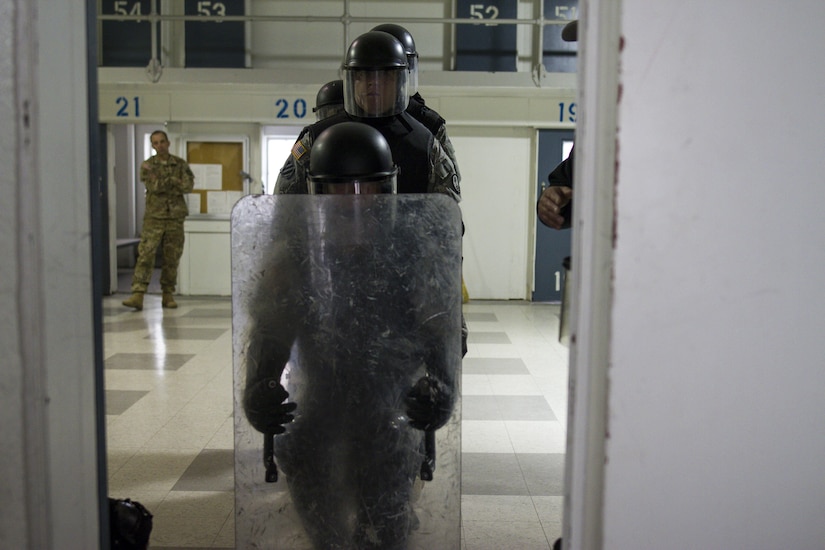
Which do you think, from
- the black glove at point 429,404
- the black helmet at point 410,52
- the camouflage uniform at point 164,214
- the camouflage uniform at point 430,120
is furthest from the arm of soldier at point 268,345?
the camouflage uniform at point 164,214

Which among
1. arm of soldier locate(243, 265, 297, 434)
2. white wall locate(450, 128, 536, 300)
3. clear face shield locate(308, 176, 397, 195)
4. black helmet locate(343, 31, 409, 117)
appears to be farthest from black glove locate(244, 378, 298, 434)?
white wall locate(450, 128, 536, 300)

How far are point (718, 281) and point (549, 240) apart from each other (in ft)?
21.2

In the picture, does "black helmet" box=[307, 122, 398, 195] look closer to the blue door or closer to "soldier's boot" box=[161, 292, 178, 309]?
"soldier's boot" box=[161, 292, 178, 309]

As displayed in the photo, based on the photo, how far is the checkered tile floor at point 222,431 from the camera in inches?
90.8

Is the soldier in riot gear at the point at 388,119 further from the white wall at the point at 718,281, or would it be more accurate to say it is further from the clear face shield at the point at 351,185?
the white wall at the point at 718,281

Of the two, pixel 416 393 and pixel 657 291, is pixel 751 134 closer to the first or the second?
pixel 657 291

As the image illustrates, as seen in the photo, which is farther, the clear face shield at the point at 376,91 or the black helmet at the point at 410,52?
the black helmet at the point at 410,52

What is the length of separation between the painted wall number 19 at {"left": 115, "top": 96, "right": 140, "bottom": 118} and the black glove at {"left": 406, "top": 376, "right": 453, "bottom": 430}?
6458 millimetres

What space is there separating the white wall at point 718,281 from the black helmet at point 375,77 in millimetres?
1545

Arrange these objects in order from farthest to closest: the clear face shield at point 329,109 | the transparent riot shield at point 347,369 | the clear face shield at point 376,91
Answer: the clear face shield at point 329,109 → the clear face shield at point 376,91 → the transparent riot shield at point 347,369

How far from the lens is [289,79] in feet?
22.1

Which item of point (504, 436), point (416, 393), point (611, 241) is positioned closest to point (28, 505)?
point (416, 393)

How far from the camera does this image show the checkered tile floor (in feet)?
7.57

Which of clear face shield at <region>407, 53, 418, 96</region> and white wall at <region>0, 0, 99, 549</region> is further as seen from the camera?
clear face shield at <region>407, 53, 418, 96</region>
